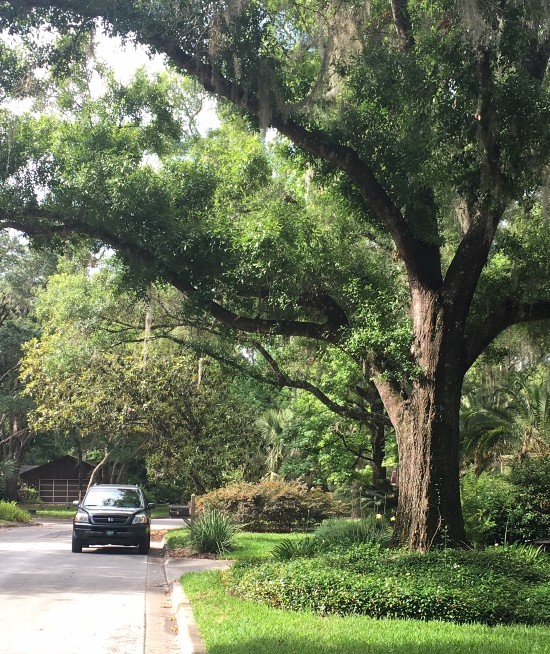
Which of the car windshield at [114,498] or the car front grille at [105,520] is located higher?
the car windshield at [114,498]

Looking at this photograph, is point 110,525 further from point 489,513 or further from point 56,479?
point 56,479

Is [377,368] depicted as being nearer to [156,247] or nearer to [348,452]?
[156,247]

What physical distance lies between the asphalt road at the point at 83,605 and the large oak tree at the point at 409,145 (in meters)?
4.26

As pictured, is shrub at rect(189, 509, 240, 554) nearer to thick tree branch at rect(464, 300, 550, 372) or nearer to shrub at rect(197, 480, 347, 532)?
shrub at rect(197, 480, 347, 532)

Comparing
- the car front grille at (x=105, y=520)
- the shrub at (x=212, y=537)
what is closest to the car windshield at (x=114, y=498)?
the car front grille at (x=105, y=520)

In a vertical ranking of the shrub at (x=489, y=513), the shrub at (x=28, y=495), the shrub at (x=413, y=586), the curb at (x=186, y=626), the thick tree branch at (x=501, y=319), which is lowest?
the shrub at (x=28, y=495)

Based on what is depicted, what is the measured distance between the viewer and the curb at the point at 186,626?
6871 millimetres

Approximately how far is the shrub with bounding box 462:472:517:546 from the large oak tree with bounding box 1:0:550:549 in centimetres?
271

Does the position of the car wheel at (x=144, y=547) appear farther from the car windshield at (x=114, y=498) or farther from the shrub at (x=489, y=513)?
the shrub at (x=489, y=513)

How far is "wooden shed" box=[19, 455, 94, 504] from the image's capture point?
183 feet

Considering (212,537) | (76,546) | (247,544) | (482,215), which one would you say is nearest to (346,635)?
(482,215)

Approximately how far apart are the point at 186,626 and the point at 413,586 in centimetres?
262

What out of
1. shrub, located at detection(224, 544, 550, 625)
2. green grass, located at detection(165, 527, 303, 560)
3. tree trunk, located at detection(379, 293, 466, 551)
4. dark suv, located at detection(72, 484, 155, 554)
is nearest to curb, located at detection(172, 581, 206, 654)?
shrub, located at detection(224, 544, 550, 625)

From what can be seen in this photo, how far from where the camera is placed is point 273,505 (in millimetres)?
23250
